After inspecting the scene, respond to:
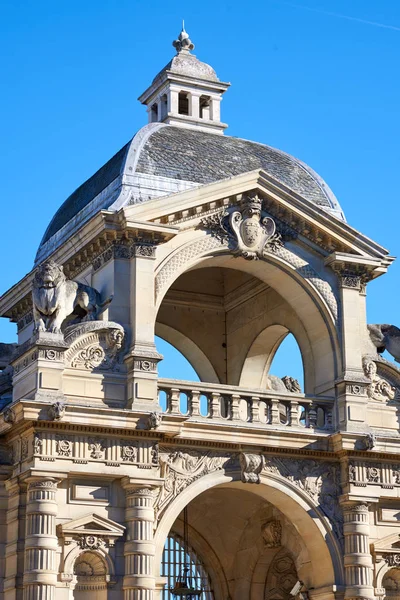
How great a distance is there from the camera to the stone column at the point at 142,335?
34000 millimetres

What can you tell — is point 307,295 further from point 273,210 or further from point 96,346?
point 96,346

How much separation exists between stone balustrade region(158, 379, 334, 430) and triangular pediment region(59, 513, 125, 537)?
294 centimetres

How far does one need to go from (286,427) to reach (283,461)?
82 centimetres

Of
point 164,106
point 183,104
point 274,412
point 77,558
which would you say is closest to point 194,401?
point 274,412

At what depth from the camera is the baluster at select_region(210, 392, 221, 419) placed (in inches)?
1387

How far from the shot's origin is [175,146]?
3859 cm

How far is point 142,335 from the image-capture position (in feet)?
114

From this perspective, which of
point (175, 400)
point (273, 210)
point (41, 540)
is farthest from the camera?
point (273, 210)

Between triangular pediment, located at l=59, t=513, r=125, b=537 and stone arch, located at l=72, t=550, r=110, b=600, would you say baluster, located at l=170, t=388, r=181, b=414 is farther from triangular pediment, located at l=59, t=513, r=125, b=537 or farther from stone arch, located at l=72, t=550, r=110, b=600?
stone arch, located at l=72, t=550, r=110, b=600

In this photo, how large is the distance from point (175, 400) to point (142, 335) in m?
1.70

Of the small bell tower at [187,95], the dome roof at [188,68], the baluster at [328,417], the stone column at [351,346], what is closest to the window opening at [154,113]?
the small bell tower at [187,95]

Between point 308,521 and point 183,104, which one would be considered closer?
point 308,521

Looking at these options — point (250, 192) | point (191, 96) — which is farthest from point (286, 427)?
point (191, 96)

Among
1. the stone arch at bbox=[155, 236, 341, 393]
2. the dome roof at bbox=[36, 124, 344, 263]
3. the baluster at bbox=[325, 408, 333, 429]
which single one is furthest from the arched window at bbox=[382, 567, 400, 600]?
the dome roof at bbox=[36, 124, 344, 263]
